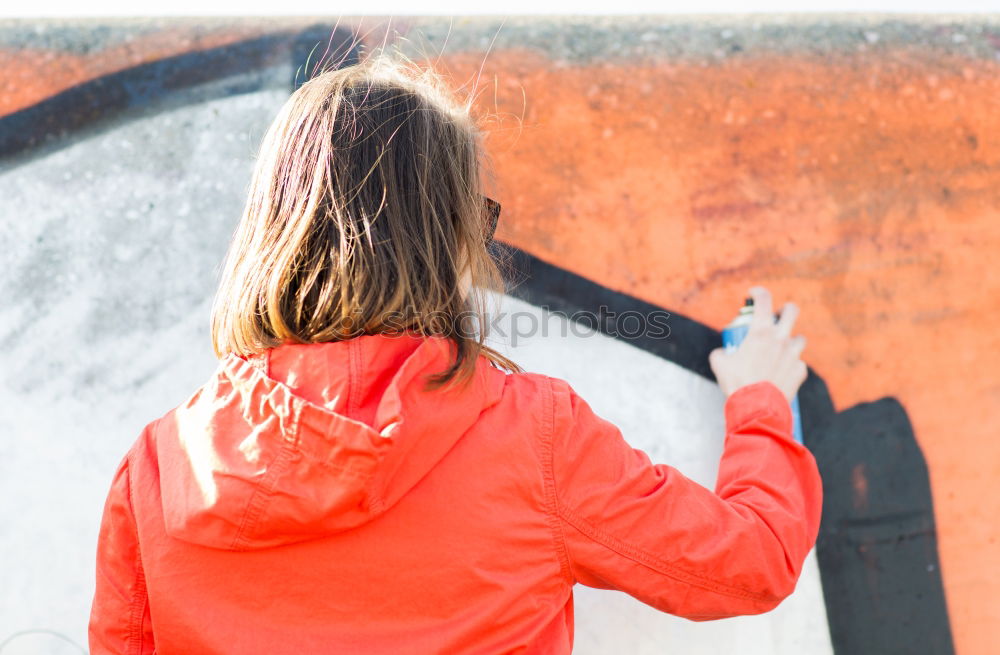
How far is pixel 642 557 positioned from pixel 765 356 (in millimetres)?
612

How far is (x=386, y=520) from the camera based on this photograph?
3.71 feet

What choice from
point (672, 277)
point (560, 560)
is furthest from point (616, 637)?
point (672, 277)

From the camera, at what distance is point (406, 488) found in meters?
1.12

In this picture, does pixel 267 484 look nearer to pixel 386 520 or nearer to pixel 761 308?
pixel 386 520

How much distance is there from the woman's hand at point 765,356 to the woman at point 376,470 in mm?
393

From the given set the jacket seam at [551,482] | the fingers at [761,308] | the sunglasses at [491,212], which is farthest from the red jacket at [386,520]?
the fingers at [761,308]

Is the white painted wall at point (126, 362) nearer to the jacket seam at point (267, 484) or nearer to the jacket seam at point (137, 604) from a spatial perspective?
the jacket seam at point (137, 604)

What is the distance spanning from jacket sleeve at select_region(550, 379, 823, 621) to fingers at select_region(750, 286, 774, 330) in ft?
1.42

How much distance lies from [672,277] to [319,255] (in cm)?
90

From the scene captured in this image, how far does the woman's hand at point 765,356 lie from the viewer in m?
1.62

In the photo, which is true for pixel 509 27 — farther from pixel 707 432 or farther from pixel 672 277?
pixel 707 432

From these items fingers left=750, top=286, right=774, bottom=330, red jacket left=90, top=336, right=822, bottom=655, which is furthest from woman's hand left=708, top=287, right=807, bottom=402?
red jacket left=90, top=336, right=822, bottom=655

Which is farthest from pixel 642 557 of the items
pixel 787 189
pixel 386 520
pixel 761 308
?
pixel 787 189

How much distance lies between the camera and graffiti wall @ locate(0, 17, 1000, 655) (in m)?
1.74
